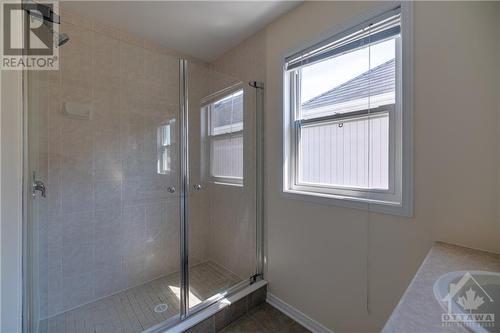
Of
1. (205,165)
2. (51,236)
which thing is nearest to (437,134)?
(205,165)

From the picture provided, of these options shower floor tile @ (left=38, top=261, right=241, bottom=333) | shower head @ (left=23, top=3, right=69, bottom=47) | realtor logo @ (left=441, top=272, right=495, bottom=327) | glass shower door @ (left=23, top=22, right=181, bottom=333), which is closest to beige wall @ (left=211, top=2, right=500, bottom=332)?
realtor logo @ (left=441, top=272, right=495, bottom=327)

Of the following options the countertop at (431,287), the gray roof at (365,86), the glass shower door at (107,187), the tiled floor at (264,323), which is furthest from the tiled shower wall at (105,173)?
the countertop at (431,287)

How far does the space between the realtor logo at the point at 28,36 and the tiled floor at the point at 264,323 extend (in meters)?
1.99

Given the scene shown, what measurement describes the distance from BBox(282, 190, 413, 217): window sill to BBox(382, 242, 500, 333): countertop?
215mm

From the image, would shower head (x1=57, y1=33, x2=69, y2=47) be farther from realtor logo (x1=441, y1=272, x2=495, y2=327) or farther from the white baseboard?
the white baseboard

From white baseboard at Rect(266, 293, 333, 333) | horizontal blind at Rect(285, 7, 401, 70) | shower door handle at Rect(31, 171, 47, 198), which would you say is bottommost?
white baseboard at Rect(266, 293, 333, 333)

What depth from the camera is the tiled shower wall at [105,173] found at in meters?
1.69

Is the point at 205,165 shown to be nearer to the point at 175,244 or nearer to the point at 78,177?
A: the point at 175,244

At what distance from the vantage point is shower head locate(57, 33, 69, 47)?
1.56 meters

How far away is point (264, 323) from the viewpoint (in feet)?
5.50

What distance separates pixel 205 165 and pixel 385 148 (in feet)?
4.85

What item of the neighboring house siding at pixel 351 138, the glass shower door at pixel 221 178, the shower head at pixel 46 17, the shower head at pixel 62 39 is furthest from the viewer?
the glass shower door at pixel 221 178

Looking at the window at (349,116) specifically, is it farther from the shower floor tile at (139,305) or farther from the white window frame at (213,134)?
the shower floor tile at (139,305)

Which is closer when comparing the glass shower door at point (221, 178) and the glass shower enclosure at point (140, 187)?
the glass shower enclosure at point (140, 187)
